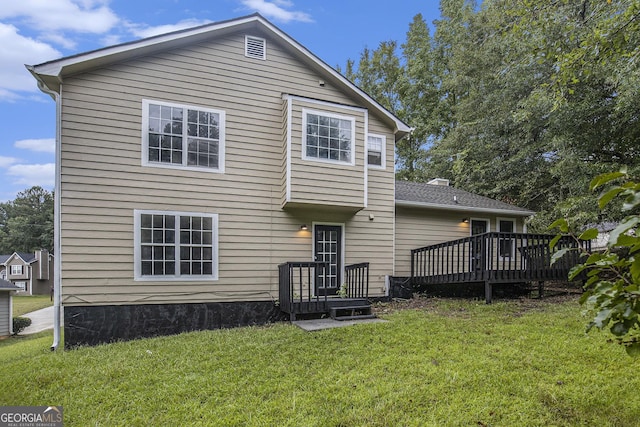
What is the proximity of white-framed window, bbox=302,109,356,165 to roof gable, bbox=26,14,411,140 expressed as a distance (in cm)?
123

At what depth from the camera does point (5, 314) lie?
17000 mm

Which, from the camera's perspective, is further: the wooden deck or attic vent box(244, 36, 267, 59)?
attic vent box(244, 36, 267, 59)

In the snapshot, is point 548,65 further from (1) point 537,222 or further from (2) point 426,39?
(2) point 426,39

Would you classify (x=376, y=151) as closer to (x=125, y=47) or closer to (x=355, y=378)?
(x=125, y=47)

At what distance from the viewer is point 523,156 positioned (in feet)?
44.3

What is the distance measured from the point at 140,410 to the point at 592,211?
1148 cm

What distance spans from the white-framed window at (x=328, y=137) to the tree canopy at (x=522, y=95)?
3.63 meters

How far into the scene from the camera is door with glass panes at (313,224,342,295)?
852 cm

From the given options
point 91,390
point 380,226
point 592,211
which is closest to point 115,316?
point 91,390

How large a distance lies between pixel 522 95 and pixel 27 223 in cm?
5700

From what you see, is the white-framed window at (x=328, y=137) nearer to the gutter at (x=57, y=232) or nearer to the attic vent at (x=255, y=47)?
the attic vent at (x=255, y=47)

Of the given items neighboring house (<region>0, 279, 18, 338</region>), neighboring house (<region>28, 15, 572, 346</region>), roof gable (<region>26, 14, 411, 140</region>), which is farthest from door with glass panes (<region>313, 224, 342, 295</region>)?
neighboring house (<region>0, 279, 18, 338</region>)

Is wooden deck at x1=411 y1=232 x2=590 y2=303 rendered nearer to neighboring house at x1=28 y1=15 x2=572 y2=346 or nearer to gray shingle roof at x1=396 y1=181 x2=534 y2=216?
gray shingle roof at x1=396 y1=181 x2=534 y2=216

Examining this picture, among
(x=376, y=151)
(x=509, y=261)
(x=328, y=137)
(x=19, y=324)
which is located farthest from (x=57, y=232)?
(x=19, y=324)
